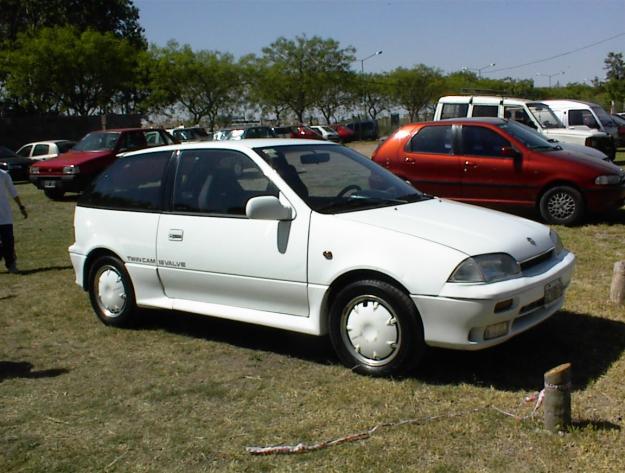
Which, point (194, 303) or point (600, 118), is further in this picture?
point (600, 118)

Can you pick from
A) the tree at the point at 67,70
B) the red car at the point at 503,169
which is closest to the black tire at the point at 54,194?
the red car at the point at 503,169

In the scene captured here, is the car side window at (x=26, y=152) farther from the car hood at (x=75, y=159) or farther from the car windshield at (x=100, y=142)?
the car hood at (x=75, y=159)

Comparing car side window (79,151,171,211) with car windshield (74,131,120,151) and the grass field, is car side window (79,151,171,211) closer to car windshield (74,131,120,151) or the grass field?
the grass field

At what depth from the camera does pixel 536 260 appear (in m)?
4.55

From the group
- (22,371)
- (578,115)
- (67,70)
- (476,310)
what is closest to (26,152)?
(67,70)

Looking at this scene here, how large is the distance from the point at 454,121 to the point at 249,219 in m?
6.26

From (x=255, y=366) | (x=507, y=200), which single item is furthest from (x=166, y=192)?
(x=507, y=200)

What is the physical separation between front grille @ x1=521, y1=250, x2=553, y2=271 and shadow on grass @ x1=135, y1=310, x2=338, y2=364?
146 centimetres

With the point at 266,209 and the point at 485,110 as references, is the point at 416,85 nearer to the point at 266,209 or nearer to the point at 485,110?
the point at 485,110

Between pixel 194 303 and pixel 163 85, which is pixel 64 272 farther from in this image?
pixel 163 85

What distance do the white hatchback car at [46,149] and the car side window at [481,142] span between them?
1857 centimetres

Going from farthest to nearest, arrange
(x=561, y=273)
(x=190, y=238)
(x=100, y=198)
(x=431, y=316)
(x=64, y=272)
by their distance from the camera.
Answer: (x=64, y=272) → (x=100, y=198) → (x=190, y=238) → (x=561, y=273) → (x=431, y=316)

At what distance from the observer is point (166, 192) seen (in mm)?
5582

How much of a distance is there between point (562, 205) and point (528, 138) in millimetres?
1190
